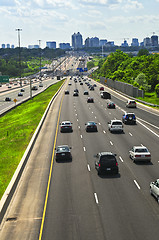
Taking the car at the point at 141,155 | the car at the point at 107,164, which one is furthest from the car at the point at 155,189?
the car at the point at 141,155

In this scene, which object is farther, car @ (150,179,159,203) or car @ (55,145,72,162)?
car @ (55,145,72,162)

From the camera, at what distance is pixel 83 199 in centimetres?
2461

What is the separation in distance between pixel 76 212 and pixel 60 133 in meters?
29.8

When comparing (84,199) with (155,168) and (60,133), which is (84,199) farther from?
(60,133)

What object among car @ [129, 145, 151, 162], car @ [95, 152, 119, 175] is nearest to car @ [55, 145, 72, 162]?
car @ [95, 152, 119, 175]

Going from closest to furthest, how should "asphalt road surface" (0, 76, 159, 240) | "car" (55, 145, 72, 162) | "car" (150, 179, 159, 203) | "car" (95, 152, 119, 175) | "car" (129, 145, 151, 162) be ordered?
"asphalt road surface" (0, 76, 159, 240) < "car" (150, 179, 159, 203) < "car" (95, 152, 119, 175) < "car" (129, 145, 151, 162) < "car" (55, 145, 72, 162)

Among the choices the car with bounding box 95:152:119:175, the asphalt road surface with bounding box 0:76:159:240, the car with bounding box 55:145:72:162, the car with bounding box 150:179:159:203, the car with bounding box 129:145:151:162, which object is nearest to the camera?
the asphalt road surface with bounding box 0:76:159:240

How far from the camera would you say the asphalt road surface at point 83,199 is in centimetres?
1953

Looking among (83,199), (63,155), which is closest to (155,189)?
(83,199)

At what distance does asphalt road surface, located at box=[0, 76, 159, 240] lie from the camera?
64.1 feet

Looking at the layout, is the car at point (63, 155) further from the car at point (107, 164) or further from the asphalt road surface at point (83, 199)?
the car at point (107, 164)

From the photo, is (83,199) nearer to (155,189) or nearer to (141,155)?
(155,189)

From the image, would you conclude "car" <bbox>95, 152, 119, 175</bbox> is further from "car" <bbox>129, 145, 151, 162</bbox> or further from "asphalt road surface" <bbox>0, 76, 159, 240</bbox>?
"car" <bbox>129, 145, 151, 162</bbox>

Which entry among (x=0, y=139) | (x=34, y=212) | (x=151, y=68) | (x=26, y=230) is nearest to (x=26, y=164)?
(x=34, y=212)
